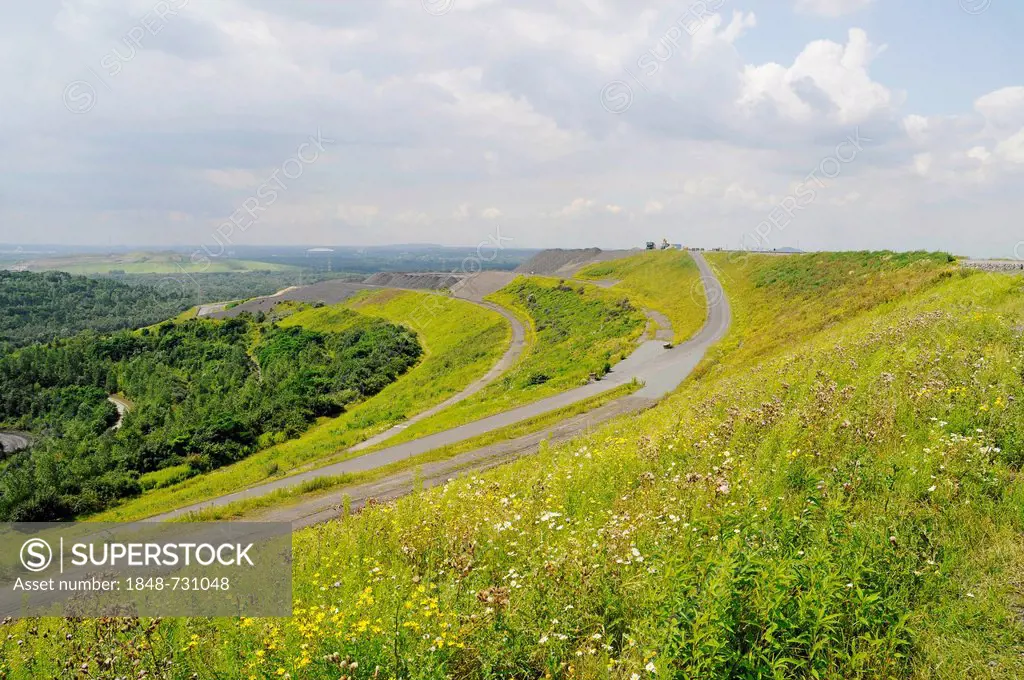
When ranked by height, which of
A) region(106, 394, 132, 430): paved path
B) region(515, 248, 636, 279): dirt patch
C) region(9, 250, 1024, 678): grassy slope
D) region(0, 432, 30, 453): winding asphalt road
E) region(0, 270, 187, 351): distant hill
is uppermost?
region(515, 248, 636, 279): dirt patch

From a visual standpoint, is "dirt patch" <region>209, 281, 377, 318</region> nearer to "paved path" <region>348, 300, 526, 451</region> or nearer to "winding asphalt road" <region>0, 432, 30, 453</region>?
"winding asphalt road" <region>0, 432, 30, 453</region>

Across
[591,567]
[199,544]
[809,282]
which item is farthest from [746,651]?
[809,282]

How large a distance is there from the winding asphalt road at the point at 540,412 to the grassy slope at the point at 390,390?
13.7ft

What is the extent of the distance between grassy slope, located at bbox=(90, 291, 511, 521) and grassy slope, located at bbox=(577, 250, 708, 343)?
18.5 m

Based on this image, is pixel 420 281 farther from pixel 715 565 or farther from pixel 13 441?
pixel 715 565

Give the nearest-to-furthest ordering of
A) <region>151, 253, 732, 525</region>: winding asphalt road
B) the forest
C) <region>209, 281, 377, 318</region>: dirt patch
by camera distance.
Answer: <region>151, 253, 732, 525</region>: winding asphalt road < the forest < <region>209, 281, 377, 318</region>: dirt patch

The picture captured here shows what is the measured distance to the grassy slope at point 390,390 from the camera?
27328mm

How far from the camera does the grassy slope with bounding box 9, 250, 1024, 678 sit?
441cm

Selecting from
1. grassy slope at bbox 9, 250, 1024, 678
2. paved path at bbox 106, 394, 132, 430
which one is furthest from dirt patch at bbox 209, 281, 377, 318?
grassy slope at bbox 9, 250, 1024, 678

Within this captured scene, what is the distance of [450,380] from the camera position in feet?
160

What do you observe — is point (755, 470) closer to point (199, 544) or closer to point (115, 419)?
point (199, 544)

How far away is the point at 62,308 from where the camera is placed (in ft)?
569

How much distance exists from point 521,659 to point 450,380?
1734 inches

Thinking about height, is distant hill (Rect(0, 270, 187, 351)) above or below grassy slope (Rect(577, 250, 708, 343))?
below
